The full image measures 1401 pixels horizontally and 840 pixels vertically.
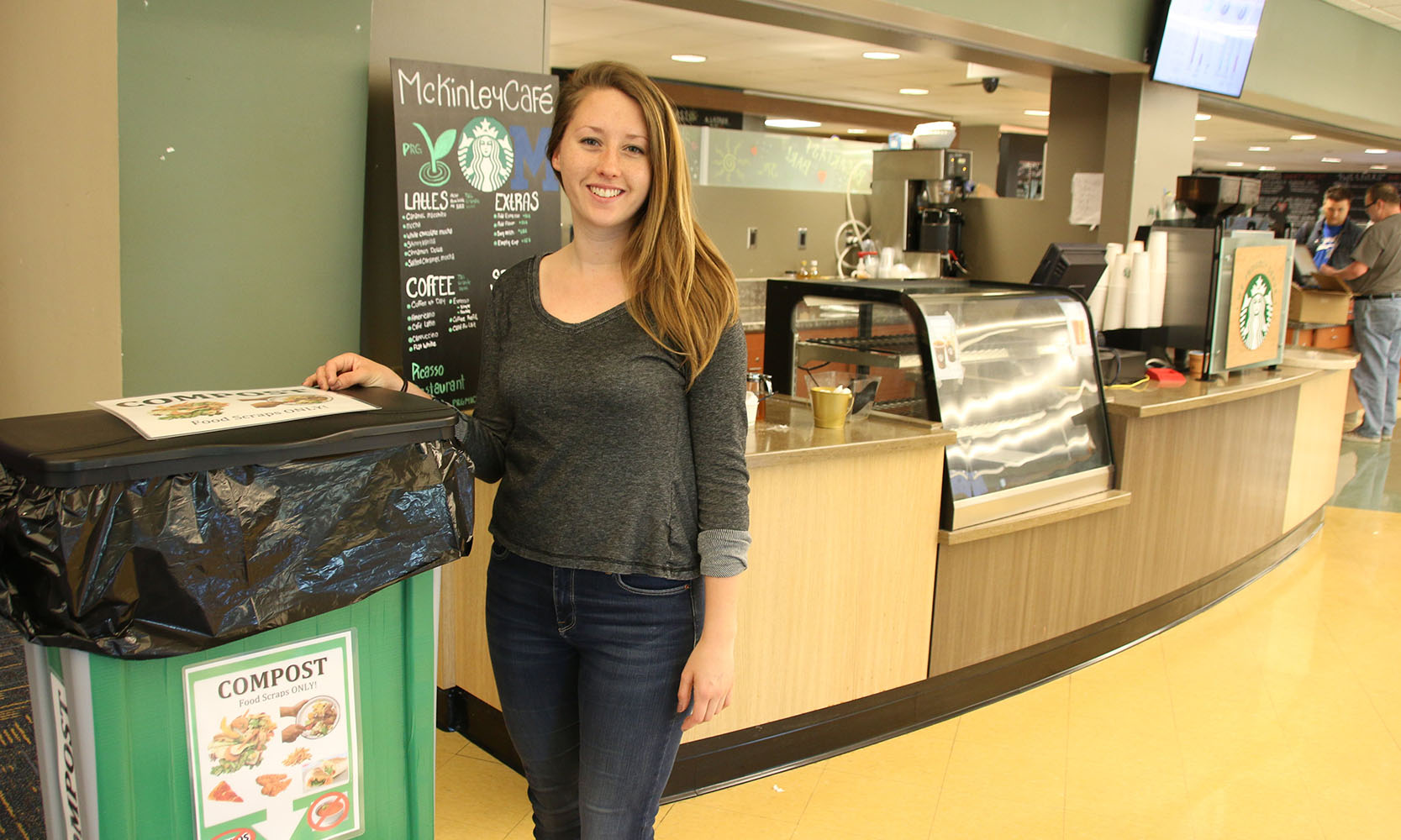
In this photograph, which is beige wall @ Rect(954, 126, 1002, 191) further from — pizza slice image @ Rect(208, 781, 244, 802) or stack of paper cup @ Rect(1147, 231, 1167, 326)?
pizza slice image @ Rect(208, 781, 244, 802)

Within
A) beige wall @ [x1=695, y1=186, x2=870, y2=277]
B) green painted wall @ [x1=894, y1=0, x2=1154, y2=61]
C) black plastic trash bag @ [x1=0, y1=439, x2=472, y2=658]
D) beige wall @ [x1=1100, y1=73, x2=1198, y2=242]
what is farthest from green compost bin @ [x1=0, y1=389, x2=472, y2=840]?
beige wall @ [x1=695, y1=186, x2=870, y2=277]

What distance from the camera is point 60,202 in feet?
7.84

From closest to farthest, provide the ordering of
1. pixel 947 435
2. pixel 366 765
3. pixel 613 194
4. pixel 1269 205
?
pixel 366 765, pixel 613 194, pixel 947 435, pixel 1269 205

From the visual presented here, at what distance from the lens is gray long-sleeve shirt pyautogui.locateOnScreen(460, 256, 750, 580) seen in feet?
4.92

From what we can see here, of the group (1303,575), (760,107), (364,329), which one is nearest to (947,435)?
(364,329)

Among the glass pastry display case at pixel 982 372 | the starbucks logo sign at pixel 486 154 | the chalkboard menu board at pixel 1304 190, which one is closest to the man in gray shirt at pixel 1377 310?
the glass pastry display case at pixel 982 372

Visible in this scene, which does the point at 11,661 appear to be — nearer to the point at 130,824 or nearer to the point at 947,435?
the point at 130,824

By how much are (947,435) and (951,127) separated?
4.07m

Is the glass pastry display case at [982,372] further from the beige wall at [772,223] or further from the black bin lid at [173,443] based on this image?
the beige wall at [772,223]

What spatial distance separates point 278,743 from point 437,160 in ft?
5.29

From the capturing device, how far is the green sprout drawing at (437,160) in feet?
8.18

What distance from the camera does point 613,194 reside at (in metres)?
1.51

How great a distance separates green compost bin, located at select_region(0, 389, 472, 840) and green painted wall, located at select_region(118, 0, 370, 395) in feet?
3.67

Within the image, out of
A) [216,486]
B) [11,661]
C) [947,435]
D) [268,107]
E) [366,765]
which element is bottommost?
[11,661]
